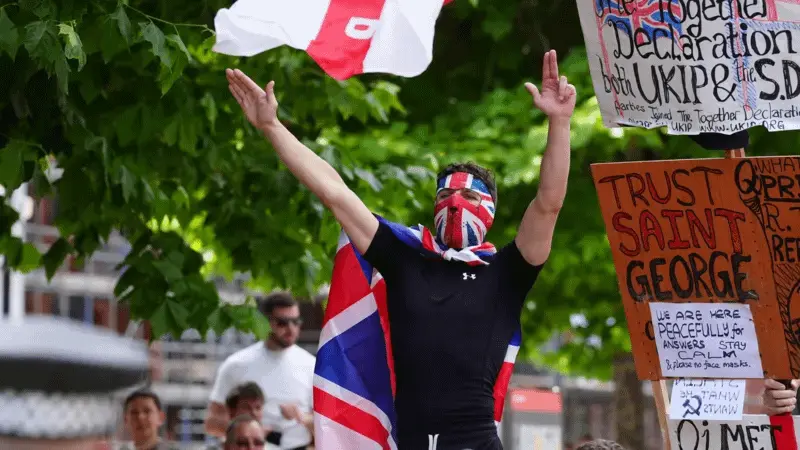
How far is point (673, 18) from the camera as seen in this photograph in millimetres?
6527

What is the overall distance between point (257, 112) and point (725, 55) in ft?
6.77

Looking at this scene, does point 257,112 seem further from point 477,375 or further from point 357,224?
point 477,375

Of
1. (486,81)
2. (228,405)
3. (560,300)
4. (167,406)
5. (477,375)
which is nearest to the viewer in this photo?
(477,375)

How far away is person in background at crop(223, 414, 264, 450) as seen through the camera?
27.9ft

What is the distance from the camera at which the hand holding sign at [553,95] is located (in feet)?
17.3

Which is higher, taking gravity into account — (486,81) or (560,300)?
(486,81)

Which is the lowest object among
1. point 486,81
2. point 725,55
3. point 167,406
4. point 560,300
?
point 725,55

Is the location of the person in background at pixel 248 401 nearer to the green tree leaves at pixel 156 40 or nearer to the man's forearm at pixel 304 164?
the green tree leaves at pixel 156 40

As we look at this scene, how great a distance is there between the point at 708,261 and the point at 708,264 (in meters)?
0.01

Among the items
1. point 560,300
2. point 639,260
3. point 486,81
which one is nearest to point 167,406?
point 560,300

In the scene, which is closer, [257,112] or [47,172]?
[257,112]

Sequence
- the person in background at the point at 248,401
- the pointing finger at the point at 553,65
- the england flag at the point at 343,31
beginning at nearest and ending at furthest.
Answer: the pointing finger at the point at 553,65 < the england flag at the point at 343,31 < the person in background at the point at 248,401

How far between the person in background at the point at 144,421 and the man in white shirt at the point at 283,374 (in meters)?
0.56

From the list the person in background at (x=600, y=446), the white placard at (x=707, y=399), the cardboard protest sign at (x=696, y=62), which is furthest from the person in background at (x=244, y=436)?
the cardboard protest sign at (x=696, y=62)
